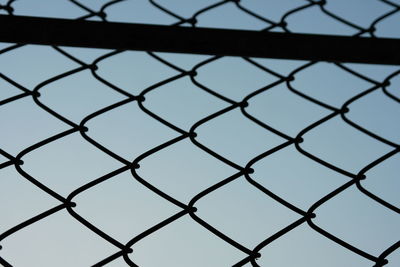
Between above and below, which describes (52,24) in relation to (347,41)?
above

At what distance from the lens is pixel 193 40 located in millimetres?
1586

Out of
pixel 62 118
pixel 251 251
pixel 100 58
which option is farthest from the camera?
pixel 100 58

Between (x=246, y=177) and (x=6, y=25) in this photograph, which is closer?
(x=6, y=25)

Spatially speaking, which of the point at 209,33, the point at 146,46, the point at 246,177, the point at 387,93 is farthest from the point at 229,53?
the point at 387,93

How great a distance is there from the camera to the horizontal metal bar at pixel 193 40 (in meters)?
1.57

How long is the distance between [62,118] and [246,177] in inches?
19.4

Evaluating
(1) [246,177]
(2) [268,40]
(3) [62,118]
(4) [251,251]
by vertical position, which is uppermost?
(3) [62,118]

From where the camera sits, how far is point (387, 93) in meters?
2.00

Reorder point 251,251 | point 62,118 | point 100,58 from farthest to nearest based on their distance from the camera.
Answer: point 100,58 → point 62,118 → point 251,251

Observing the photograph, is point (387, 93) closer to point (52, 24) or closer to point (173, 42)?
point (173, 42)

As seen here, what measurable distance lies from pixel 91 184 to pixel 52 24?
376 mm

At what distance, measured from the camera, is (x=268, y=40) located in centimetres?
158

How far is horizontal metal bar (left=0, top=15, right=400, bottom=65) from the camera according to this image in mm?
1567

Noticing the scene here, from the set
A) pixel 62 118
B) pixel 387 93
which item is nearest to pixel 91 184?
pixel 62 118
